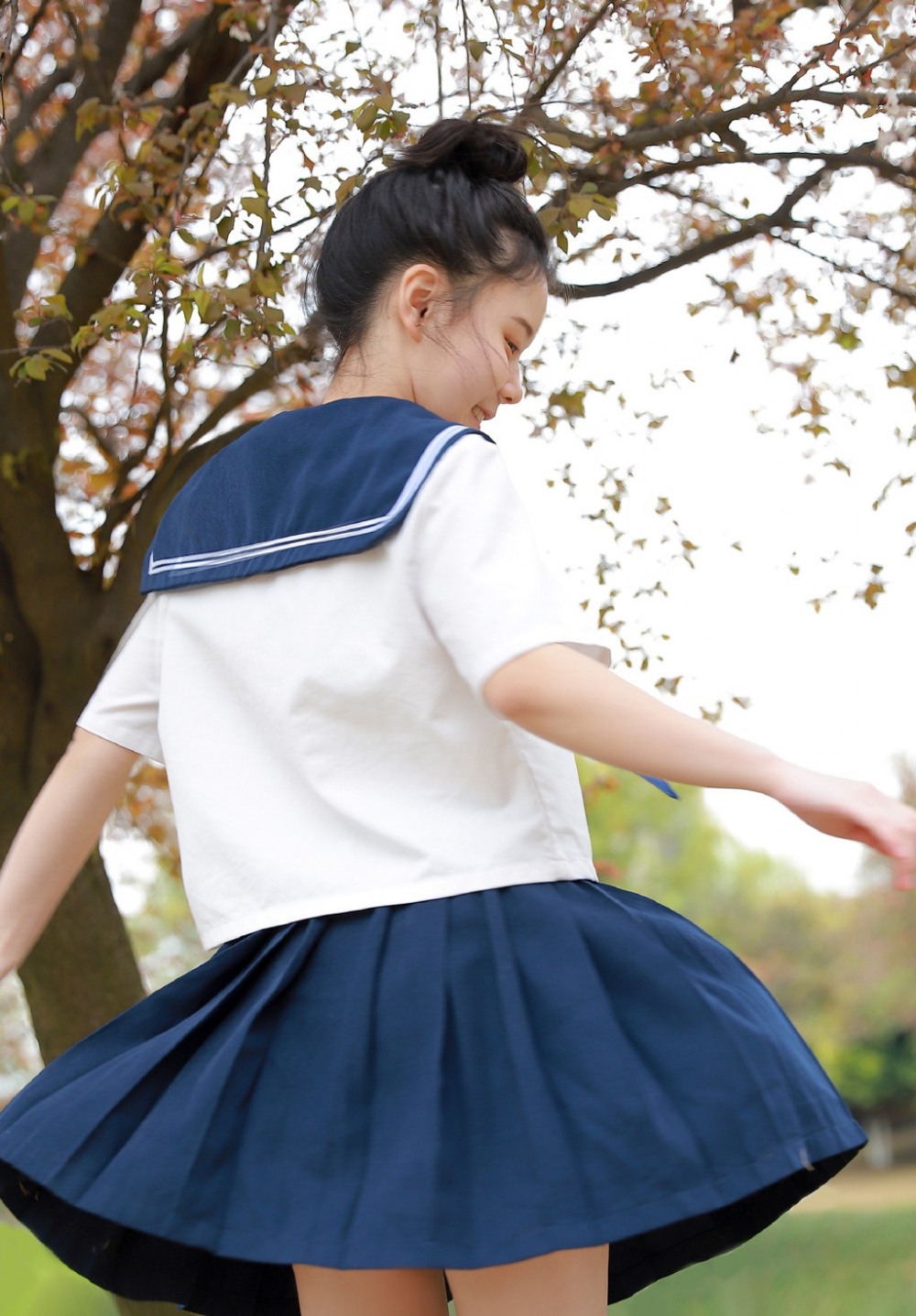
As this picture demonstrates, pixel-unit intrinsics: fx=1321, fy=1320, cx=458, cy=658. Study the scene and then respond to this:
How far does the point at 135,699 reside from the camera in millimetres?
1521

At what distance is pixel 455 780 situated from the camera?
1286 millimetres

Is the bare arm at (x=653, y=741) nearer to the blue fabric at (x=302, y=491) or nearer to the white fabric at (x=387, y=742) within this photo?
the white fabric at (x=387, y=742)

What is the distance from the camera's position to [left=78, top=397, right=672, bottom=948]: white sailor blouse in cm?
Answer: 123

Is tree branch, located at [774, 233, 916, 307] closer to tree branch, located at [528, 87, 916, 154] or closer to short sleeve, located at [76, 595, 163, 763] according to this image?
tree branch, located at [528, 87, 916, 154]

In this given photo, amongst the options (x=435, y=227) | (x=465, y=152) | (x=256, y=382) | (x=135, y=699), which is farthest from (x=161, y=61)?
(x=135, y=699)

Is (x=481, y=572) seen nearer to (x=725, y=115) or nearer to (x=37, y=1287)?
(x=725, y=115)

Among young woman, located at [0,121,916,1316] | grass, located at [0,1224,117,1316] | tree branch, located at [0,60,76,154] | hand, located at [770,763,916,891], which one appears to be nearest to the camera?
hand, located at [770,763,916,891]

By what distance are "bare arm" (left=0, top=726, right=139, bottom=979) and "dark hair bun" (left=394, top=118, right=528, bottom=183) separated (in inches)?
30.0

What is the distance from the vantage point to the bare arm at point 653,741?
107cm

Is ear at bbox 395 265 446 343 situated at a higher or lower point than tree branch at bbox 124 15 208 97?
lower

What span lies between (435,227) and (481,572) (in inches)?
18.1

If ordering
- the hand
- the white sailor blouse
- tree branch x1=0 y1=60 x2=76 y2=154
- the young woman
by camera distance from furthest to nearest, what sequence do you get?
tree branch x1=0 y1=60 x2=76 y2=154 < the white sailor blouse < the young woman < the hand

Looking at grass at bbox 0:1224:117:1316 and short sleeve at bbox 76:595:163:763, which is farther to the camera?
grass at bbox 0:1224:117:1316

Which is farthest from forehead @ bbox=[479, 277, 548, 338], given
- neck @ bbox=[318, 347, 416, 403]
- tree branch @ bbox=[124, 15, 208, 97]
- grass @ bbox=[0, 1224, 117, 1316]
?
tree branch @ bbox=[124, 15, 208, 97]
